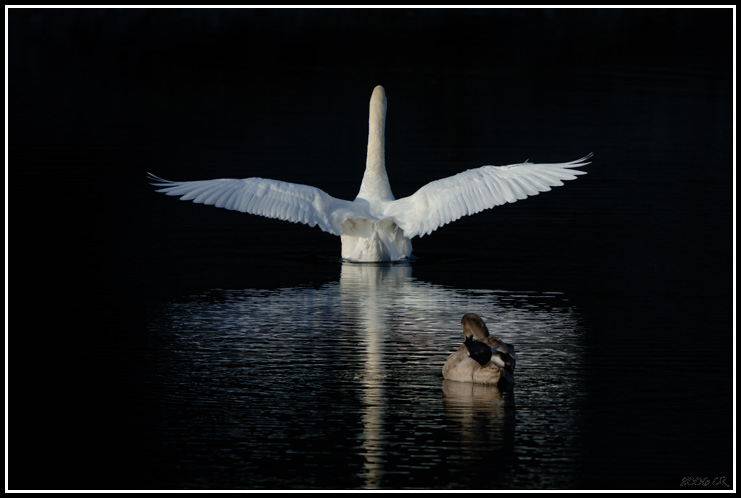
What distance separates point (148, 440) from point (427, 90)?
26.1m

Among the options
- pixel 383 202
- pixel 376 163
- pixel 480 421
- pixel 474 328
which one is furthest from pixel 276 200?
pixel 480 421

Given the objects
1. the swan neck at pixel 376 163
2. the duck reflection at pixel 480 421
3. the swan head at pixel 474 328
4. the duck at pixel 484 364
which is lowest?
the duck reflection at pixel 480 421

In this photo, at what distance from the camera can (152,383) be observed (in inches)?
433

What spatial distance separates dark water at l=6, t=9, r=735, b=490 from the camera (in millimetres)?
9359

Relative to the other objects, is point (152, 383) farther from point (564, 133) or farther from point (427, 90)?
point (427, 90)

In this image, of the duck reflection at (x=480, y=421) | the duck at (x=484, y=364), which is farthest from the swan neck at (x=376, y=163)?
the duck reflection at (x=480, y=421)

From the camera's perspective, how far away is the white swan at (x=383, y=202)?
1551 cm

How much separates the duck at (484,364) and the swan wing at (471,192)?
4591 millimetres

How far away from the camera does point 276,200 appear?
16.0 m

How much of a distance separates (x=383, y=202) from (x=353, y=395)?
6.05m

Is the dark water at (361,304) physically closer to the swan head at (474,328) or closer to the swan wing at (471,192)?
the swan head at (474,328)

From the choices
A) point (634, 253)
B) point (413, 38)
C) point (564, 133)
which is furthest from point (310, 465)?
point (413, 38)

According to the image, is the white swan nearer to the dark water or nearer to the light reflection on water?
the dark water

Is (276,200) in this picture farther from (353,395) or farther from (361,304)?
(353,395)
